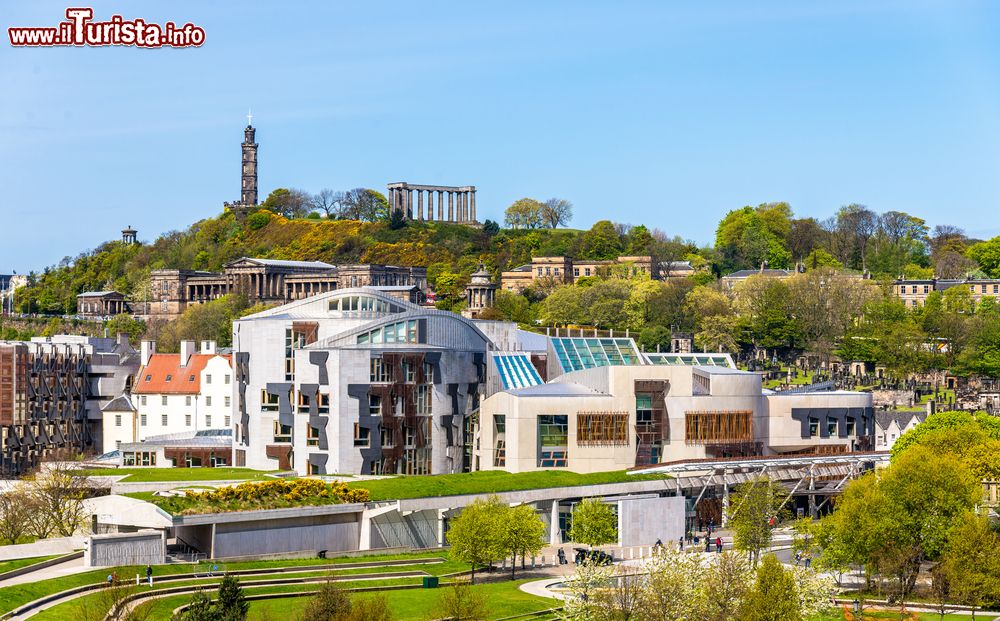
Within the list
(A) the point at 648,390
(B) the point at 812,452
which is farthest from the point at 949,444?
(A) the point at 648,390

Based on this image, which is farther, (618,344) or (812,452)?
(618,344)

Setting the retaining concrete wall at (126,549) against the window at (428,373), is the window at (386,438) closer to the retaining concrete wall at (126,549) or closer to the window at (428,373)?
the window at (428,373)

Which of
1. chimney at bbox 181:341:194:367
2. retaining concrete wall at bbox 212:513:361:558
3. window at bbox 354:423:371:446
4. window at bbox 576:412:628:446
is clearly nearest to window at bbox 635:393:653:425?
window at bbox 576:412:628:446

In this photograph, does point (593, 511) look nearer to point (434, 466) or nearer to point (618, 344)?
point (434, 466)

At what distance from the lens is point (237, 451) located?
104m

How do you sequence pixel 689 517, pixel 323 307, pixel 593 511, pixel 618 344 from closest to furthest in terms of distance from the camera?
1. pixel 593 511
2. pixel 689 517
3. pixel 323 307
4. pixel 618 344

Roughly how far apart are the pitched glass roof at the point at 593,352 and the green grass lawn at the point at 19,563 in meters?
48.4

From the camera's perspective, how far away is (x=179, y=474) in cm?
8769

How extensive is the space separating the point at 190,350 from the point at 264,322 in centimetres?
2621

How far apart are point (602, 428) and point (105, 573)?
3675cm

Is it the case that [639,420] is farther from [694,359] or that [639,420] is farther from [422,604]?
[422,604]

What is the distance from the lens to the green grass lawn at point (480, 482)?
81000mm

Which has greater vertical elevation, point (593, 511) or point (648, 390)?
point (648, 390)

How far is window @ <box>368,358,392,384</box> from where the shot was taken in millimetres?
94938
